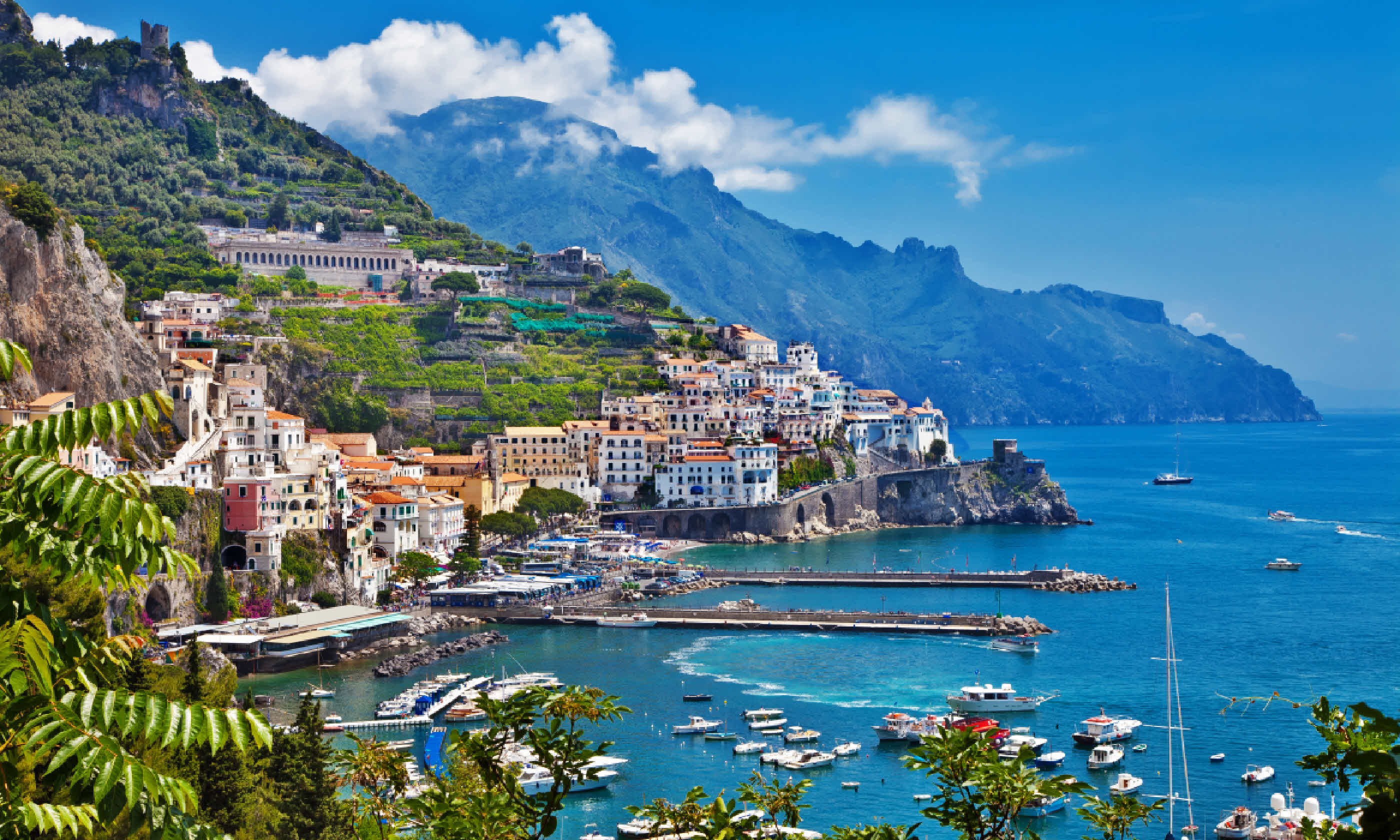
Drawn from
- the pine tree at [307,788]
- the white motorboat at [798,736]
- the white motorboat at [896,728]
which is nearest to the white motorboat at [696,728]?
the white motorboat at [798,736]

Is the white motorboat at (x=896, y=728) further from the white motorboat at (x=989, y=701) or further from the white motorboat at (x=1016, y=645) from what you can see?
the white motorboat at (x=1016, y=645)

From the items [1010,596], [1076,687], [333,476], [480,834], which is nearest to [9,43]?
[333,476]

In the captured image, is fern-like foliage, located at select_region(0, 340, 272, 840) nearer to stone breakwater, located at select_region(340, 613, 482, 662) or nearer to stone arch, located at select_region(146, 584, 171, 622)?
stone breakwater, located at select_region(340, 613, 482, 662)

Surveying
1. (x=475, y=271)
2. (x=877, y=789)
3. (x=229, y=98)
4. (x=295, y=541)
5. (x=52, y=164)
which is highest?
(x=229, y=98)

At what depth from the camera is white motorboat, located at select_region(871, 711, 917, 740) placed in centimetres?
3109

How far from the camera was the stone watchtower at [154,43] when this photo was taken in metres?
100

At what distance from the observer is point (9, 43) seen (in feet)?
311

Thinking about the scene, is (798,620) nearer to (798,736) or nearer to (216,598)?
Answer: (798,736)

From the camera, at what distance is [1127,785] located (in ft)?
88.5

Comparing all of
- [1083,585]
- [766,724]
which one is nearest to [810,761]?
[766,724]

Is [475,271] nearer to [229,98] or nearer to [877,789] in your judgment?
[229,98]

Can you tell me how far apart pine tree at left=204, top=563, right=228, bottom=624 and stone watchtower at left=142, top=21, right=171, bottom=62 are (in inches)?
2827

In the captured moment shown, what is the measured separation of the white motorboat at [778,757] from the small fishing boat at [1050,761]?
5229 mm

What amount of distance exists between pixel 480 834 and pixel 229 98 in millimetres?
110761
